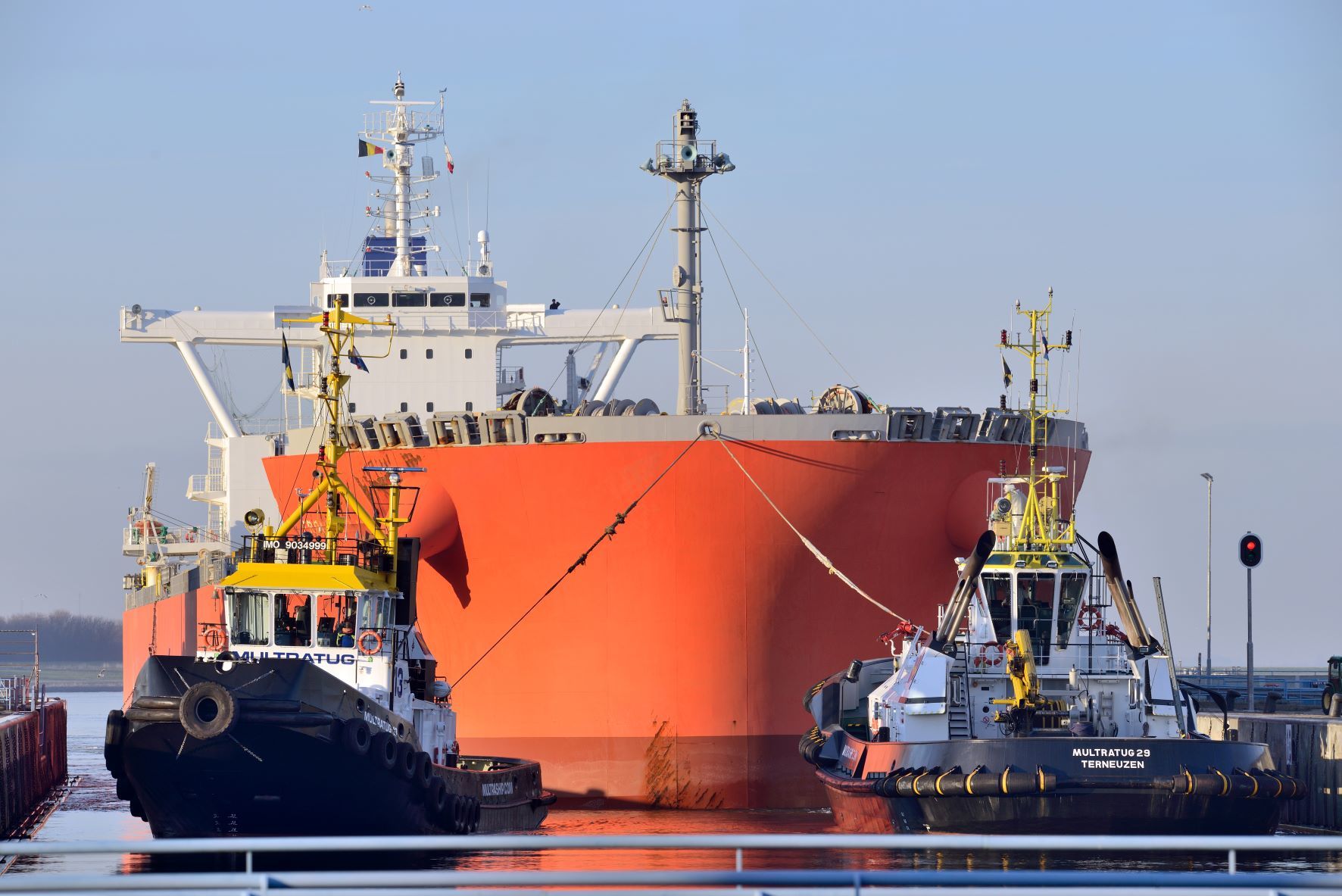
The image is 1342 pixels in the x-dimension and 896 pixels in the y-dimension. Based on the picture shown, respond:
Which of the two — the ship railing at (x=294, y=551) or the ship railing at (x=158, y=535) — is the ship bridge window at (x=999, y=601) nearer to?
the ship railing at (x=294, y=551)

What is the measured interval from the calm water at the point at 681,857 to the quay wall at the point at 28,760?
56 cm

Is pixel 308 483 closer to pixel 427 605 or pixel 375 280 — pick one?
pixel 427 605

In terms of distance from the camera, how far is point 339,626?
2083 centimetres

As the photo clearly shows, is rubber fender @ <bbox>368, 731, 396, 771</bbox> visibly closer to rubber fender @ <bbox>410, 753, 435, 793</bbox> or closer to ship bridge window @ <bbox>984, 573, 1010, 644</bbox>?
rubber fender @ <bbox>410, 753, 435, 793</bbox>

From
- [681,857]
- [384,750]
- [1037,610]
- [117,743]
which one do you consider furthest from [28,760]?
[1037,610]

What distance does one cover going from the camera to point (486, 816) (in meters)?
22.1

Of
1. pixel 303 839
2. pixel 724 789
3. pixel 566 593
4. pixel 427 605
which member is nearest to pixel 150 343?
pixel 427 605

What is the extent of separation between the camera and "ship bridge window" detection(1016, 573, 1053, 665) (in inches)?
851

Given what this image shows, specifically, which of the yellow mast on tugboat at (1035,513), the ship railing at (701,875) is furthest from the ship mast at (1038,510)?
the ship railing at (701,875)

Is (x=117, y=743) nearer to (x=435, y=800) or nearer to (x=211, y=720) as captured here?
(x=211, y=720)

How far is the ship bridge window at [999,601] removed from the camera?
21750 mm

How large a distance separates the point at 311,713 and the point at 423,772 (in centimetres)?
194

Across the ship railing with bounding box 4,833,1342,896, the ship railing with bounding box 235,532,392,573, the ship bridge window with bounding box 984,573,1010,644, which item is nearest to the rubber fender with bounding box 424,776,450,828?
the ship railing with bounding box 235,532,392,573

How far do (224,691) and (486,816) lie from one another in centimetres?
512
